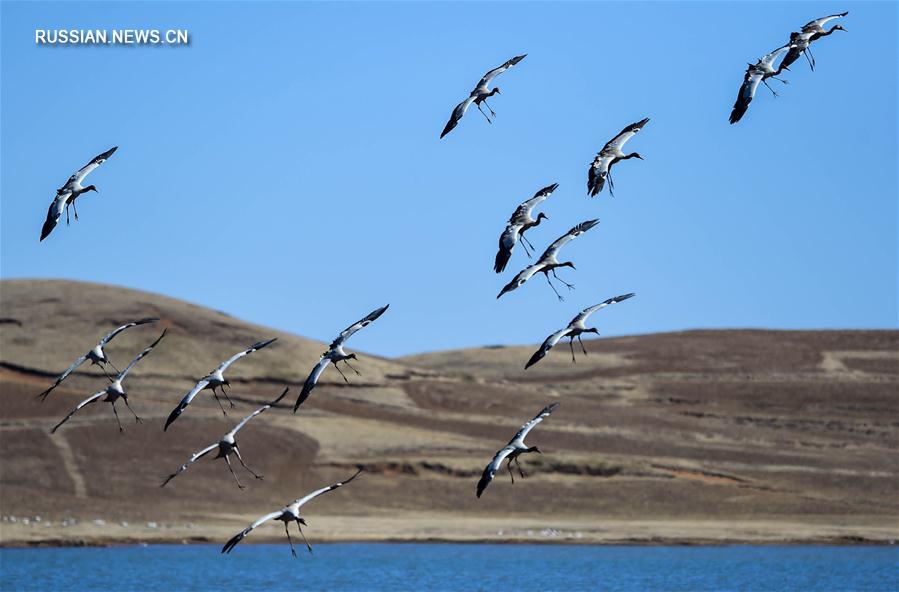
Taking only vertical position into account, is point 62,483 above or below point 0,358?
below

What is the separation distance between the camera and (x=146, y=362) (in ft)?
274

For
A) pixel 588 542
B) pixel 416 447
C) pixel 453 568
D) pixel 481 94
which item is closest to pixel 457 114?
pixel 481 94

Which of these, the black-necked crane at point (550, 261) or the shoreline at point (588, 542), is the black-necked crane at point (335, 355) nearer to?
the black-necked crane at point (550, 261)

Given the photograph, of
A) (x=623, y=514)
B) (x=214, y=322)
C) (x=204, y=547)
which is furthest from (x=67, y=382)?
(x=623, y=514)

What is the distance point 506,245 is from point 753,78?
5.01 meters

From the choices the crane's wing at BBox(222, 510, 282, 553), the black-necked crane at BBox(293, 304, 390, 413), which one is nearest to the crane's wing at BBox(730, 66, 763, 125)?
the black-necked crane at BBox(293, 304, 390, 413)

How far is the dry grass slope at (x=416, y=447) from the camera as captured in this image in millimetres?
63750

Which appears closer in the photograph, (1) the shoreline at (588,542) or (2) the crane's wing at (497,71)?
(2) the crane's wing at (497,71)

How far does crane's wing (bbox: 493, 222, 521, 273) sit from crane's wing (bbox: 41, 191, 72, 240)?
7.61 metres

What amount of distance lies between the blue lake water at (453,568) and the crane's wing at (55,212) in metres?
17.4

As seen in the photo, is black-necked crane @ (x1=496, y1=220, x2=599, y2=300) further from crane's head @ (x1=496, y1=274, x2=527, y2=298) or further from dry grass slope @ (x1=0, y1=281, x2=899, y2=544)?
dry grass slope @ (x1=0, y1=281, x2=899, y2=544)

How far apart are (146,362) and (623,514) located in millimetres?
29390

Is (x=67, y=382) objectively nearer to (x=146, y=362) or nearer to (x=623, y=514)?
(x=146, y=362)

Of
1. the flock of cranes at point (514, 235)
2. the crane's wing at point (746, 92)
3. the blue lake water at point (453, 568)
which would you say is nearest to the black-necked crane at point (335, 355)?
the flock of cranes at point (514, 235)
